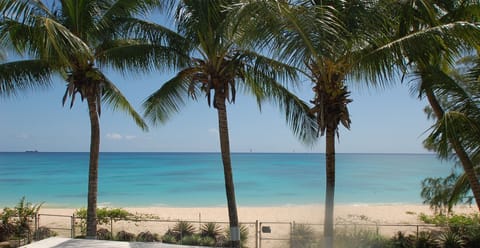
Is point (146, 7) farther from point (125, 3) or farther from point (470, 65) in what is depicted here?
point (470, 65)

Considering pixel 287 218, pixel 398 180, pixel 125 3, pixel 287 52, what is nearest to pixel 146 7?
pixel 125 3

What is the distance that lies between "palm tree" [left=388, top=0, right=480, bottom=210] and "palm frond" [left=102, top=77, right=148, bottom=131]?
6593mm

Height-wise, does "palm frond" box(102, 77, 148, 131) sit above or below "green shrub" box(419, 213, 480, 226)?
above

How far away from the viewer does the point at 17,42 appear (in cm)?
781

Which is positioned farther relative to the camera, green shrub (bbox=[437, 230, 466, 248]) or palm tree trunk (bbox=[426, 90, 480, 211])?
green shrub (bbox=[437, 230, 466, 248])

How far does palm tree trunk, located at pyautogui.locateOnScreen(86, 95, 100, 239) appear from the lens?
9.02 metres

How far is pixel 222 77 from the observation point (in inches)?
331

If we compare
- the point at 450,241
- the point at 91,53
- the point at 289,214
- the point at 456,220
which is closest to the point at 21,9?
the point at 91,53

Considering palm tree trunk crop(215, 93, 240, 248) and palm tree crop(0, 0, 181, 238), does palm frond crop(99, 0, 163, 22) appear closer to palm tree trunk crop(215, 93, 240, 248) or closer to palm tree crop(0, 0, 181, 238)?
palm tree crop(0, 0, 181, 238)

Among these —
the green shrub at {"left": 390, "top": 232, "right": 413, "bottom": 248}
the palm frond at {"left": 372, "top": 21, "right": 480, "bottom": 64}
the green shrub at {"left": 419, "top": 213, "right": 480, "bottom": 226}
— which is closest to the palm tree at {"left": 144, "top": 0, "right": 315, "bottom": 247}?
the palm frond at {"left": 372, "top": 21, "right": 480, "bottom": 64}

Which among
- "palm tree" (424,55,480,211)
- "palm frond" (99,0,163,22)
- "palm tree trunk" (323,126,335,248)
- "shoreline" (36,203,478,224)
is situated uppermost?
"palm frond" (99,0,163,22)

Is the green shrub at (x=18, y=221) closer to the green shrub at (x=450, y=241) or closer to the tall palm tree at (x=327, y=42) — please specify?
the tall palm tree at (x=327, y=42)

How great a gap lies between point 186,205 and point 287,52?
93.5 feet

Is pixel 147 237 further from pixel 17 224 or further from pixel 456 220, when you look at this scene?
pixel 456 220
